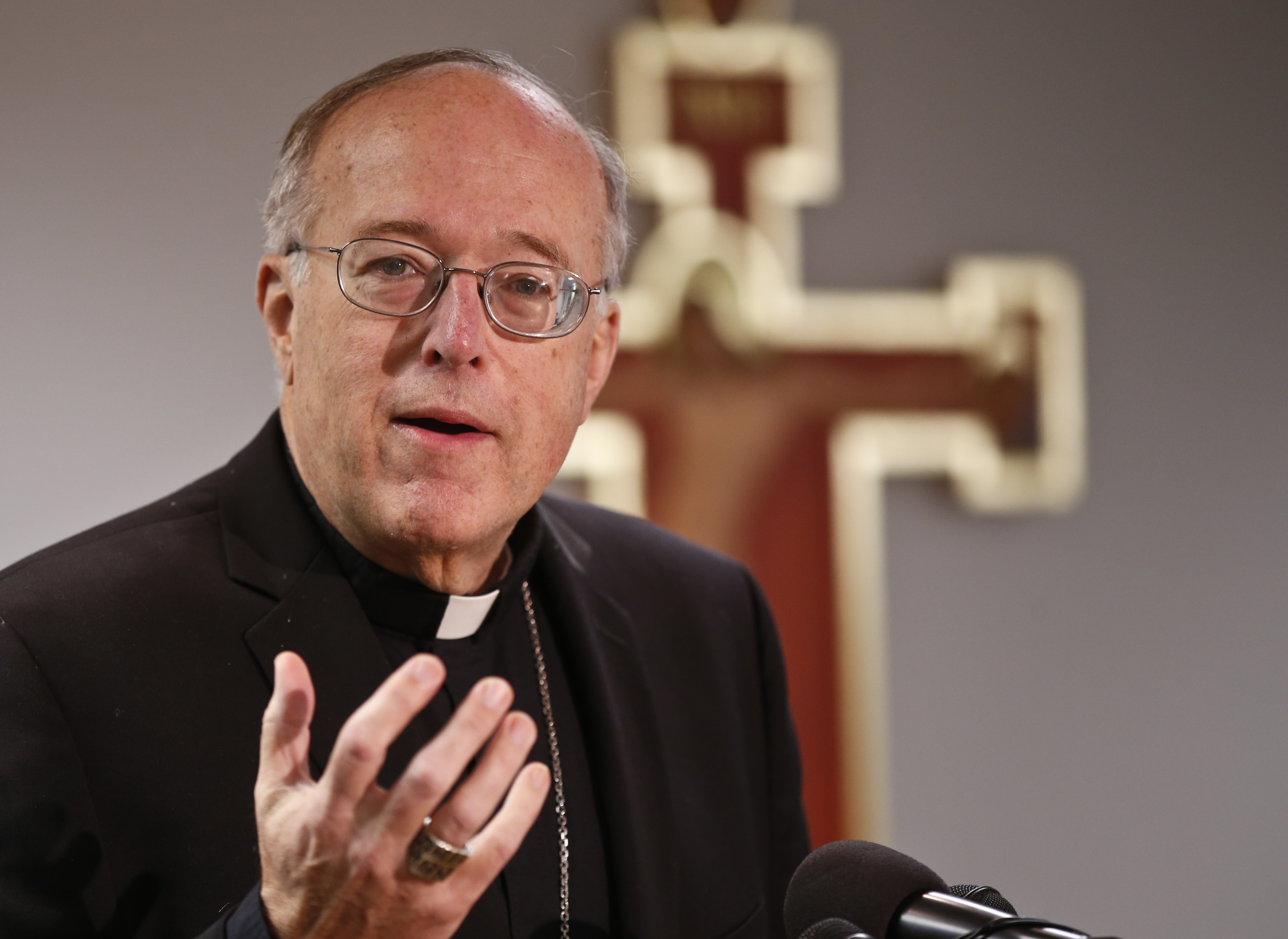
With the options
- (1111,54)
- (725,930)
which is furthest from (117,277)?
(1111,54)

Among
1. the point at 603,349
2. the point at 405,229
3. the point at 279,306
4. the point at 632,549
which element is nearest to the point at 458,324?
the point at 405,229

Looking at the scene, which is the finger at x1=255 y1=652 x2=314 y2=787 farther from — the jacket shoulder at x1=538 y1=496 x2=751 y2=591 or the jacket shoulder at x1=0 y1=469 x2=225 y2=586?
the jacket shoulder at x1=538 y1=496 x2=751 y2=591

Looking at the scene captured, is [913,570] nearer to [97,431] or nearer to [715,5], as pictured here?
[715,5]

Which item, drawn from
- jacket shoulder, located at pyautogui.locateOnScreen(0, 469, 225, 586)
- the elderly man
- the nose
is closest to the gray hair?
the elderly man

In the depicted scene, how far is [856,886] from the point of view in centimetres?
102

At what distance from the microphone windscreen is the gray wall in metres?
1.51

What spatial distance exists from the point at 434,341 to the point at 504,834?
66 centimetres

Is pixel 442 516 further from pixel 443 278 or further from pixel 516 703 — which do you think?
pixel 516 703

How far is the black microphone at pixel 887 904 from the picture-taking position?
0.88m

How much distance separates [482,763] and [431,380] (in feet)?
1.99

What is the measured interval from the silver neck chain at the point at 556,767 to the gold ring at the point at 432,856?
0.60 meters

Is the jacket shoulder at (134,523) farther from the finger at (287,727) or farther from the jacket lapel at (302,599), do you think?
the finger at (287,727)

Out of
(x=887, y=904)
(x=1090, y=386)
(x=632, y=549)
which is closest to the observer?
(x=887, y=904)

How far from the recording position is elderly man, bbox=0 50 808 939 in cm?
132
